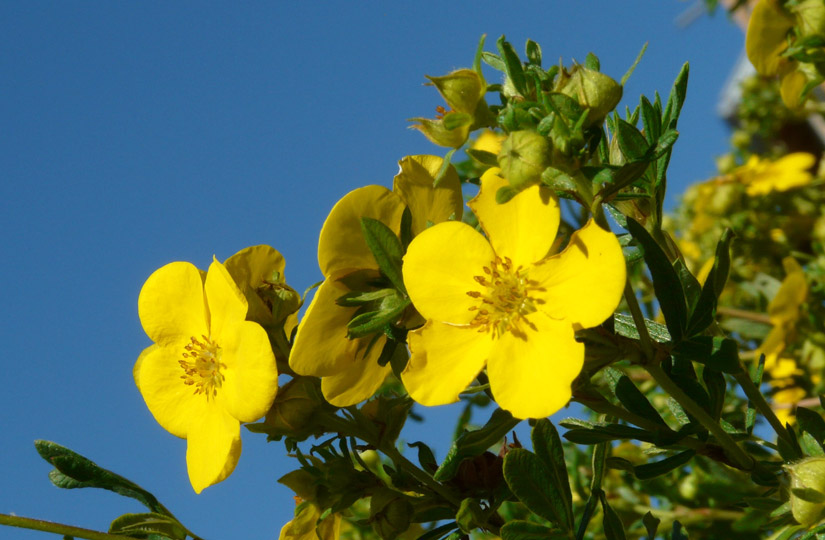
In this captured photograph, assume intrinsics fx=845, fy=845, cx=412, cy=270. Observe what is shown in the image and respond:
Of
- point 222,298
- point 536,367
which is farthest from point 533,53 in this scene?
point 222,298

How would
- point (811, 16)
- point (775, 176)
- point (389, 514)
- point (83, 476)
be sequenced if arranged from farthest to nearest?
point (775, 176) < point (811, 16) < point (83, 476) < point (389, 514)

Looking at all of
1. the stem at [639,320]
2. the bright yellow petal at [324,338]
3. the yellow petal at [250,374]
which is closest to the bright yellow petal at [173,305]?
the yellow petal at [250,374]

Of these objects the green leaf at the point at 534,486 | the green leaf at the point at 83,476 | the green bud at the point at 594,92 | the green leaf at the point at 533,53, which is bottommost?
the green leaf at the point at 534,486

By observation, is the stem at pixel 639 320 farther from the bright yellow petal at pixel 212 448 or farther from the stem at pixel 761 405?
the bright yellow petal at pixel 212 448

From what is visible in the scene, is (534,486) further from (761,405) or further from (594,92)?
(594,92)

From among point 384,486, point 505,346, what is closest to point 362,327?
point 505,346
